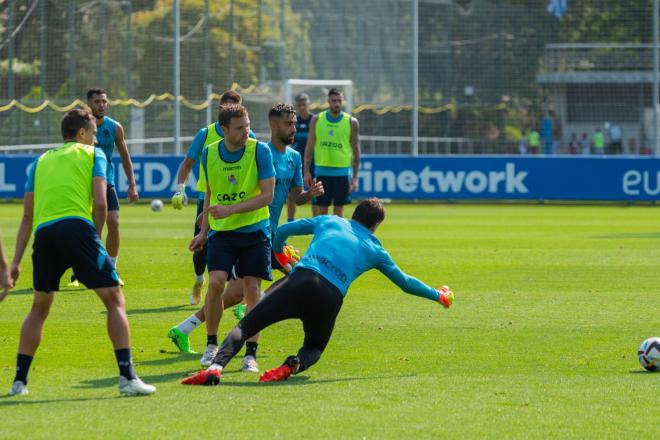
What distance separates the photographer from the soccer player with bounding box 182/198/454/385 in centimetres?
884

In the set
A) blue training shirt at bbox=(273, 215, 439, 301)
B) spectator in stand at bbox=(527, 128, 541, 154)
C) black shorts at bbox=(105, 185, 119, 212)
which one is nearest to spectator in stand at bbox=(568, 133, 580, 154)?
spectator in stand at bbox=(527, 128, 541, 154)

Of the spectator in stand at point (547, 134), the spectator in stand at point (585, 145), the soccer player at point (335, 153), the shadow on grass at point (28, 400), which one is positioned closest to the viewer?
the shadow on grass at point (28, 400)

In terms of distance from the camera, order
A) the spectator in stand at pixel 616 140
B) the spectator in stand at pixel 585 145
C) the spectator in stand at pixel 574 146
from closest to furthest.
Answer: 1. the spectator in stand at pixel 585 145
2. the spectator in stand at pixel 574 146
3. the spectator in stand at pixel 616 140

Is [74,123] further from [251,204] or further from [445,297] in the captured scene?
[445,297]

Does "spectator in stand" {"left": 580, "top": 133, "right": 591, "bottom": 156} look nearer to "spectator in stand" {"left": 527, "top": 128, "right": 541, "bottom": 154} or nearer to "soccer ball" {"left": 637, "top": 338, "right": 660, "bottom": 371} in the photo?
"spectator in stand" {"left": 527, "top": 128, "right": 541, "bottom": 154}

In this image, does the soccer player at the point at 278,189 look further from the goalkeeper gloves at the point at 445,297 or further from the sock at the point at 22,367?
the sock at the point at 22,367

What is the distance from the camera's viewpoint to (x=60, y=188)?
812 centimetres

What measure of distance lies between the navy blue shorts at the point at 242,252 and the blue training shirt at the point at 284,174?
125cm

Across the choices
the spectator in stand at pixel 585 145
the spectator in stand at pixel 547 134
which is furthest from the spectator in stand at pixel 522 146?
the spectator in stand at pixel 585 145

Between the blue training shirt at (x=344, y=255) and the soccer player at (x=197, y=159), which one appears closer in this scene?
the blue training shirt at (x=344, y=255)

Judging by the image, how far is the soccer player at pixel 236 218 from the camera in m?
9.48

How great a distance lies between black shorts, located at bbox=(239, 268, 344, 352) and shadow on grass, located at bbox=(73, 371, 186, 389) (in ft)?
2.09

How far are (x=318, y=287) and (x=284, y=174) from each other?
87.2 inches

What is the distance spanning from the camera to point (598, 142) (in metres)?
35.8
